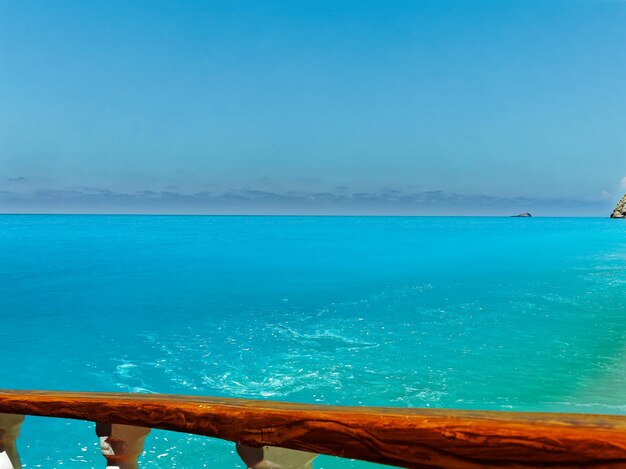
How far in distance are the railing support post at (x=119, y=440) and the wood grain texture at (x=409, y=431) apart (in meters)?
0.15

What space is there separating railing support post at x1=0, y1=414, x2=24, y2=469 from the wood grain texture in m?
0.64

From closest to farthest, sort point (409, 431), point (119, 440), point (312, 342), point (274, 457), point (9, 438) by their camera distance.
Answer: point (409, 431) < point (274, 457) < point (119, 440) < point (9, 438) < point (312, 342)

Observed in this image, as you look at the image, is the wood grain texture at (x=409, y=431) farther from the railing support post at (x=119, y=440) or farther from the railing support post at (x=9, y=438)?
the railing support post at (x=9, y=438)

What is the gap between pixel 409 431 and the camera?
1.05m

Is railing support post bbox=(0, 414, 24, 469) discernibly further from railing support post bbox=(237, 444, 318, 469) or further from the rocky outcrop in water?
the rocky outcrop in water

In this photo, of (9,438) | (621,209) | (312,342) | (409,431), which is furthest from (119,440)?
(621,209)

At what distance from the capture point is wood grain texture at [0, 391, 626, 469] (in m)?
0.94

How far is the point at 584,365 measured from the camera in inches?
551

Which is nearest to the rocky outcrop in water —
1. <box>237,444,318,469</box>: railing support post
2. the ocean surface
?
the ocean surface

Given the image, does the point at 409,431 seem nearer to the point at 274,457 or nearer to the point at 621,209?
the point at 274,457

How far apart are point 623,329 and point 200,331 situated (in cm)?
1543

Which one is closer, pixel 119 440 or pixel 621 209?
pixel 119 440

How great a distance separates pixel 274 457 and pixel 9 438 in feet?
3.57

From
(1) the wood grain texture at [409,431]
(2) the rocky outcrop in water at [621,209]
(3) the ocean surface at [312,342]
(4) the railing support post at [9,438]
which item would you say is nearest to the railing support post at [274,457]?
(1) the wood grain texture at [409,431]
